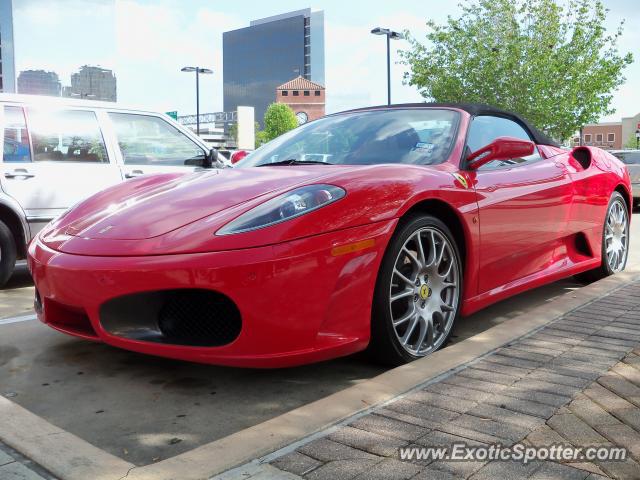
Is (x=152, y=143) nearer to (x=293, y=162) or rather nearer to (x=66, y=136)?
(x=66, y=136)

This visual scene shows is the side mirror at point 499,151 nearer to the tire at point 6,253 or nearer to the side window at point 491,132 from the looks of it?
the side window at point 491,132

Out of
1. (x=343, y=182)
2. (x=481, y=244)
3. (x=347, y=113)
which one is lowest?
(x=481, y=244)

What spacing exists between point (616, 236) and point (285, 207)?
11.3 feet

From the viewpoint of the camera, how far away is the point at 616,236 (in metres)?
5.21

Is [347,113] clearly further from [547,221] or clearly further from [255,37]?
A: [255,37]

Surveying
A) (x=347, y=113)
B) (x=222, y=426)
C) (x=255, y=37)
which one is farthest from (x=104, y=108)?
(x=255, y=37)

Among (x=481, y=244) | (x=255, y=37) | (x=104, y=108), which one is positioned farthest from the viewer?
(x=255, y=37)

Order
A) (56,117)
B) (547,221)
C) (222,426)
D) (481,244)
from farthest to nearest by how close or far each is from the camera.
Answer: (56,117) → (547,221) → (481,244) → (222,426)

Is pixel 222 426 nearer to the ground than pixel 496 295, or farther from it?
nearer to the ground

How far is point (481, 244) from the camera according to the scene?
3.46m

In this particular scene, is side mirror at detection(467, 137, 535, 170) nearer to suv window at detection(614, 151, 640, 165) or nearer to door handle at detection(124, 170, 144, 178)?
door handle at detection(124, 170, 144, 178)

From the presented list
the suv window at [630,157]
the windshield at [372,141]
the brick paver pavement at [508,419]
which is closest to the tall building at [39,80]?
the suv window at [630,157]

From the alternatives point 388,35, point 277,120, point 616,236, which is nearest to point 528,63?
point 388,35

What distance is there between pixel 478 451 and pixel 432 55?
1200 inches
